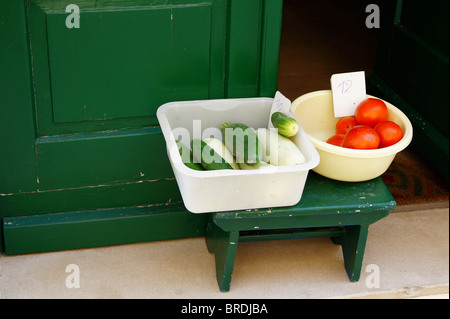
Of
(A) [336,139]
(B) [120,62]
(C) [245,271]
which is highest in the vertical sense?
(B) [120,62]

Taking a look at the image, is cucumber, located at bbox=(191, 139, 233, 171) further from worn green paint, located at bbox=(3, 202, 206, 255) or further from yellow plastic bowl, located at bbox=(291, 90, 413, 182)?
worn green paint, located at bbox=(3, 202, 206, 255)

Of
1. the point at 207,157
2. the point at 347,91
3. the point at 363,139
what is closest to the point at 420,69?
the point at 347,91

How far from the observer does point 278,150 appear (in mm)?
2209

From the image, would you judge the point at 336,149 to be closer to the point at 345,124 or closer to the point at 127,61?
the point at 345,124

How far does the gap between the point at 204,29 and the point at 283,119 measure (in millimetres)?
450

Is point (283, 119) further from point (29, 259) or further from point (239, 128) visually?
point (29, 259)

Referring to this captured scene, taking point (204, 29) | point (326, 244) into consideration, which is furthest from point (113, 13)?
point (326, 244)

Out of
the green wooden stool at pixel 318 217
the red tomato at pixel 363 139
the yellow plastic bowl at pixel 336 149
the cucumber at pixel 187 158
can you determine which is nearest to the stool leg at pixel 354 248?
the green wooden stool at pixel 318 217

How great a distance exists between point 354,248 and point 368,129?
1.61 feet

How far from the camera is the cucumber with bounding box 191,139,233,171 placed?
215 cm

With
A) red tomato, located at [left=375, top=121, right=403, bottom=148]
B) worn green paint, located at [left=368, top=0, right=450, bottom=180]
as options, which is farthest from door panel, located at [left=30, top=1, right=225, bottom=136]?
worn green paint, located at [left=368, top=0, right=450, bottom=180]

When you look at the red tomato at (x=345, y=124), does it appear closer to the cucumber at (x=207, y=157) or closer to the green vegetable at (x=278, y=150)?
the green vegetable at (x=278, y=150)

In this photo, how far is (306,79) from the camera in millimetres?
4234

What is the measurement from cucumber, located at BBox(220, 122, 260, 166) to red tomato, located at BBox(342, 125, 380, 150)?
0.35 m
